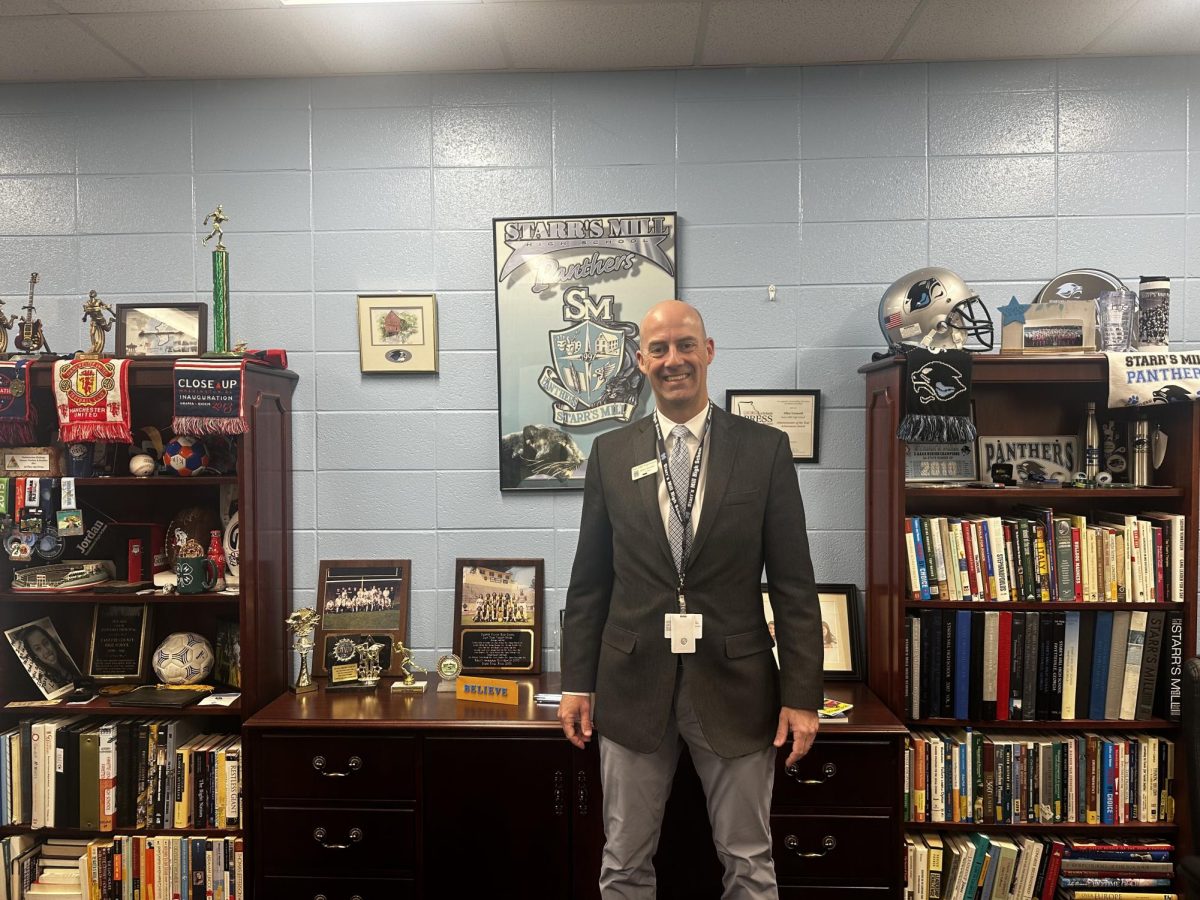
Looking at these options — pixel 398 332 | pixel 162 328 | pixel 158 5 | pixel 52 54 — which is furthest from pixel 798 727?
pixel 52 54

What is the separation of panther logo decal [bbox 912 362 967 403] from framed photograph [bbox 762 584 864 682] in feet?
2.45

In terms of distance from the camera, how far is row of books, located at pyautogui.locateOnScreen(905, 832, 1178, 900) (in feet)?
7.89

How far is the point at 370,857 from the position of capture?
2.38m

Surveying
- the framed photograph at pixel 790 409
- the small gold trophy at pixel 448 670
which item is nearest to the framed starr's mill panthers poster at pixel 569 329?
the framed photograph at pixel 790 409

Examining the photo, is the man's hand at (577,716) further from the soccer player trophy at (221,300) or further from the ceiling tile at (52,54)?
the ceiling tile at (52,54)

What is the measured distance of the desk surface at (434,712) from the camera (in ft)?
7.63

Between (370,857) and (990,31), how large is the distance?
3.15 m

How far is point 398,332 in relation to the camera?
2.79m

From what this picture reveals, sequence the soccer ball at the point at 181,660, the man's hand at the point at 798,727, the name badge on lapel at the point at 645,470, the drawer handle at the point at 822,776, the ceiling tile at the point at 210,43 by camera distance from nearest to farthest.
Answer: the man's hand at the point at 798,727, the name badge on lapel at the point at 645,470, the drawer handle at the point at 822,776, the ceiling tile at the point at 210,43, the soccer ball at the point at 181,660

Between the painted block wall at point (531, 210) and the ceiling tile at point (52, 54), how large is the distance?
8 cm

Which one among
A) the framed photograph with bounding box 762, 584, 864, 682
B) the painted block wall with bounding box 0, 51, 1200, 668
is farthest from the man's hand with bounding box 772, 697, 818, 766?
the painted block wall with bounding box 0, 51, 1200, 668

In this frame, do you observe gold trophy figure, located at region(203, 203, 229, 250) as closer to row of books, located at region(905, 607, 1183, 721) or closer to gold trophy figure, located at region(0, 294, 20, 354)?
gold trophy figure, located at region(0, 294, 20, 354)

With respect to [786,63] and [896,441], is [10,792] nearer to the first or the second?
[896,441]

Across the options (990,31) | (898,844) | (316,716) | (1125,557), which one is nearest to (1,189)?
(316,716)
